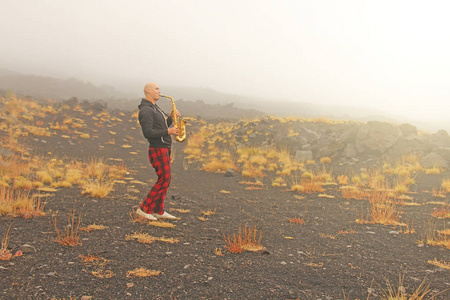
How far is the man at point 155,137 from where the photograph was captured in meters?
4.70

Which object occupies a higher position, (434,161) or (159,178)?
(434,161)

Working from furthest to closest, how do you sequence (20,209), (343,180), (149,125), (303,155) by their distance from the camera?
1. (303,155)
2. (343,180)
3. (20,209)
4. (149,125)

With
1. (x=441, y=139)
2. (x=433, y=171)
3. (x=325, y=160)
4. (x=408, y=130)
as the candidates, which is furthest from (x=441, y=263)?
(x=408, y=130)

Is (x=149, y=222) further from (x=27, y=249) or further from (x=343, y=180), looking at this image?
(x=343, y=180)

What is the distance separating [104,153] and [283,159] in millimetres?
9643

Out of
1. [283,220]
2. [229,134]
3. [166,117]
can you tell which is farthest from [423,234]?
[229,134]

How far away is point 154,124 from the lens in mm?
4855

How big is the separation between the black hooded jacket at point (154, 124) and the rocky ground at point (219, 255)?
4.65ft

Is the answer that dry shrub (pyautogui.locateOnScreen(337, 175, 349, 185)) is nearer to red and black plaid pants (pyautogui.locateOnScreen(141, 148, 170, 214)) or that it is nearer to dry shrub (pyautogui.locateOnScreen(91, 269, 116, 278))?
red and black plaid pants (pyautogui.locateOnScreen(141, 148, 170, 214))

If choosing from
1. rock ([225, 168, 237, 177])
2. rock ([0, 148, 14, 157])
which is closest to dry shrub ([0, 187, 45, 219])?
rock ([0, 148, 14, 157])

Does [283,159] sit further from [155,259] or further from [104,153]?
[155,259]

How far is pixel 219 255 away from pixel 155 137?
212cm

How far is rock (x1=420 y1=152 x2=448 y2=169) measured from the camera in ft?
39.7

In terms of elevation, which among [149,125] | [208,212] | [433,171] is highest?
[149,125]
